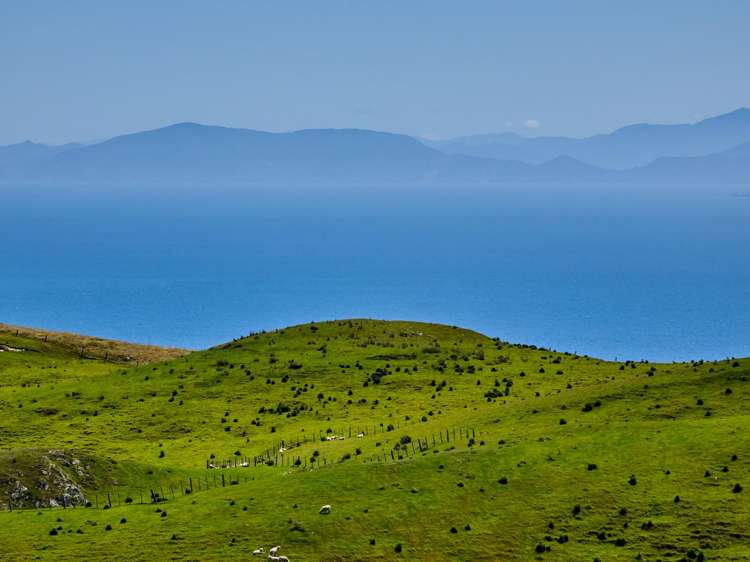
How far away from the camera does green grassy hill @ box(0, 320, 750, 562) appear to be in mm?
39031

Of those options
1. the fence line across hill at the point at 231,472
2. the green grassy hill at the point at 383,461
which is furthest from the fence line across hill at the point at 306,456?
the green grassy hill at the point at 383,461

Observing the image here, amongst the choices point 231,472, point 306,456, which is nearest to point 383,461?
point 306,456

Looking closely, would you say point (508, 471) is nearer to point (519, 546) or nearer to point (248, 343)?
point (519, 546)

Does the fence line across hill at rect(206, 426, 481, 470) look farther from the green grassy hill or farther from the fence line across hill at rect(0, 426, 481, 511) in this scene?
the green grassy hill

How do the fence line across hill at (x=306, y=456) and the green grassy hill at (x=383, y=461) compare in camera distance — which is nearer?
the green grassy hill at (x=383, y=461)

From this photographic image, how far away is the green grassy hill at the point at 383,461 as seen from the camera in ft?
128

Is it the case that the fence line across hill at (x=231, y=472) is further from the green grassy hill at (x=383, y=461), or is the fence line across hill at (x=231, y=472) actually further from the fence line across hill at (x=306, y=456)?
the green grassy hill at (x=383, y=461)

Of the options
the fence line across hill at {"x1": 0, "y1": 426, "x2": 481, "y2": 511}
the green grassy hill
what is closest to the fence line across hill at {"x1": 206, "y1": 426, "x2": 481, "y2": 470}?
the fence line across hill at {"x1": 0, "y1": 426, "x2": 481, "y2": 511}

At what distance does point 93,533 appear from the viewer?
4188cm

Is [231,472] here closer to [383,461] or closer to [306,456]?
[306,456]

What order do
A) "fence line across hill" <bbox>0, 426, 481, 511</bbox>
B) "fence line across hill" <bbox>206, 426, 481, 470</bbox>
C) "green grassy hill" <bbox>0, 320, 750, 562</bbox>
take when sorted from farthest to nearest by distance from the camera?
1. "fence line across hill" <bbox>206, 426, 481, 470</bbox>
2. "fence line across hill" <bbox>0, 426, 481, 511</bbox>
3. "green grassy hill" <bbox>0, 320, 750, 562</bbox>

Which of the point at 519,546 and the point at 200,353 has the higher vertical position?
the point at 200,353

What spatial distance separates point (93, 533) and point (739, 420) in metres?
38.1

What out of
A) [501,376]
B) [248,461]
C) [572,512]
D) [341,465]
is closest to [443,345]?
[501,376]
